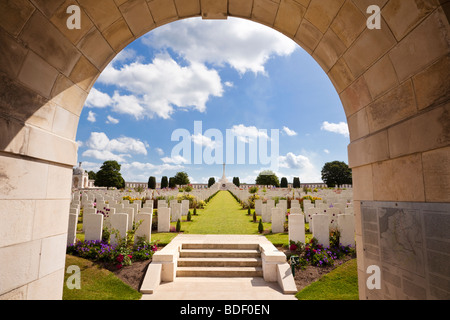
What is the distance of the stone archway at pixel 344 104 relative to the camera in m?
2.16

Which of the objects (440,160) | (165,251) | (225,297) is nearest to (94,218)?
(165,251)

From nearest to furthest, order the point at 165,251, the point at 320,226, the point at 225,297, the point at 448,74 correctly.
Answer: the point at 448,74, the point at 225,297, the point at 165,251, the point at 320,226

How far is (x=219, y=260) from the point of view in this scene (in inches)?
270

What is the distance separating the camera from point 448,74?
1.96 metres

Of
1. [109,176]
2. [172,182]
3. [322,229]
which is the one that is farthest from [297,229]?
[172,182]

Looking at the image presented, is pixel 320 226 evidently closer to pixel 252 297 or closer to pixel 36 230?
pixel 252 297

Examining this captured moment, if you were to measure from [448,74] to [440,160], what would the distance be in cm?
73

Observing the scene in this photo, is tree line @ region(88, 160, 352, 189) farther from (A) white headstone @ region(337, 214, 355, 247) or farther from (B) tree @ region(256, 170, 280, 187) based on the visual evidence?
(A) white headstone @ region(337, 214, 355, 247)

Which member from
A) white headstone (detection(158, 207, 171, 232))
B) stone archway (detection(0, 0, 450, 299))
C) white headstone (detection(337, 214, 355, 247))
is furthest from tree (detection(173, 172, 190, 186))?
stone archway (detection(0, 0, 450, 299))

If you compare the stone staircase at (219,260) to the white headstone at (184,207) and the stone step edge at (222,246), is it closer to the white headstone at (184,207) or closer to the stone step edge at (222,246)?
the stone step edge at (222,246)

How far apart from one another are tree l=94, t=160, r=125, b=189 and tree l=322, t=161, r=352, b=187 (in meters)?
57.2

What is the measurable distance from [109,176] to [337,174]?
61.3m

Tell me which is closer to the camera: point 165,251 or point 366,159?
point 366,159

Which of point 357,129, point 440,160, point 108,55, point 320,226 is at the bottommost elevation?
point 320,226
